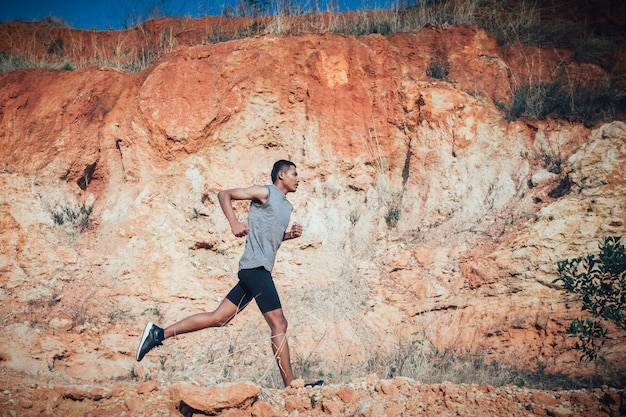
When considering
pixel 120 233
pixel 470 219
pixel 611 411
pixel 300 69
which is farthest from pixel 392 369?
pixel 300 69

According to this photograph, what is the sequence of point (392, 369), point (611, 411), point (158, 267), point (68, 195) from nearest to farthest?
1. point (611, 411)
2. point (392, 369)
3. point (158, 267)
4. point (68, 195)

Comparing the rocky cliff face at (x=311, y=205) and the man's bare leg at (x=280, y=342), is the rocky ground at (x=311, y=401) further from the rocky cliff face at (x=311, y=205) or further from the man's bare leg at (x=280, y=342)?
the rocky cliff face at (x=311, y=205)

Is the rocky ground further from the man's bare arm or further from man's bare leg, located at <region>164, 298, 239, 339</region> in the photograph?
the man's bare arm

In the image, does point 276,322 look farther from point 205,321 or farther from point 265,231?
point 265,231

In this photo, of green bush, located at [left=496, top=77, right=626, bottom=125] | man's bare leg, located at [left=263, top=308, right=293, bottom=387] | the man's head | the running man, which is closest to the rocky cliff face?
green bush, located at [left=496, top=77, right=626, bottom=125]

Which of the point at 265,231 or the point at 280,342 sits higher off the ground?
the point at 265,231

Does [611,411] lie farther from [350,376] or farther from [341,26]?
[341,26]

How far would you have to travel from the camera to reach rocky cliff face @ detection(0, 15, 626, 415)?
578 cm

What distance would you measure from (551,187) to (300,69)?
169 inches

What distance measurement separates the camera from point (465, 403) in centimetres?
350

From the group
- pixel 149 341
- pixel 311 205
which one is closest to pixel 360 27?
pixel 311 205

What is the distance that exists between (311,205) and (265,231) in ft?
11.3

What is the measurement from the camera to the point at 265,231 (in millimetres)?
4305

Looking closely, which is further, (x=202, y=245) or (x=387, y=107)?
(x=387, y=107)
